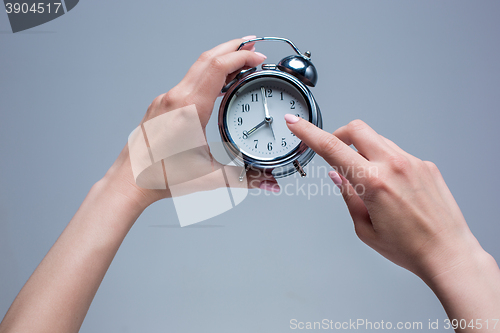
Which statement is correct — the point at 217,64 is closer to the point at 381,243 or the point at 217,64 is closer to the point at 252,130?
the point at 252,130

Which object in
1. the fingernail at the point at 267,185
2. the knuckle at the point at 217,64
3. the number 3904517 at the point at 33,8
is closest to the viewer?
the knuckle at the point at 217,64

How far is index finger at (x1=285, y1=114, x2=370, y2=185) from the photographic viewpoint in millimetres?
862

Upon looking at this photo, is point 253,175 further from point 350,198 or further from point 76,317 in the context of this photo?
point 76,317

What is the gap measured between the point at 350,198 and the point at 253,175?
352 mm

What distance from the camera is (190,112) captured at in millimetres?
1066

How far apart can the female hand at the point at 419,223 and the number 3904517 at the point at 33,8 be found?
58.1 inches

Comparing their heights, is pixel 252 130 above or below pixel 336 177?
above

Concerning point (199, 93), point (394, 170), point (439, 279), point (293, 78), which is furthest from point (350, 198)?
point (199, 93)

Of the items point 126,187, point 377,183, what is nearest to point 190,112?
point 126,187

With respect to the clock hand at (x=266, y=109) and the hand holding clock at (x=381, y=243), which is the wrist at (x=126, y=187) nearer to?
the hand holding clock at (x=381, y=243)

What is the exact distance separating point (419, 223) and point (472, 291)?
0.66ft

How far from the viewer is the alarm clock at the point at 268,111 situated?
113cm

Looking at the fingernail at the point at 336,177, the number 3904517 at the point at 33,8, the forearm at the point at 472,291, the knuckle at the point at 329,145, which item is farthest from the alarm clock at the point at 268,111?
the number 3904517 at the point at 33,8

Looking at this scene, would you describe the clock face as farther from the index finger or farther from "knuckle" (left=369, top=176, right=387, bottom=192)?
"knuckle" (left=369, top=176, right=387, bottom=192)
